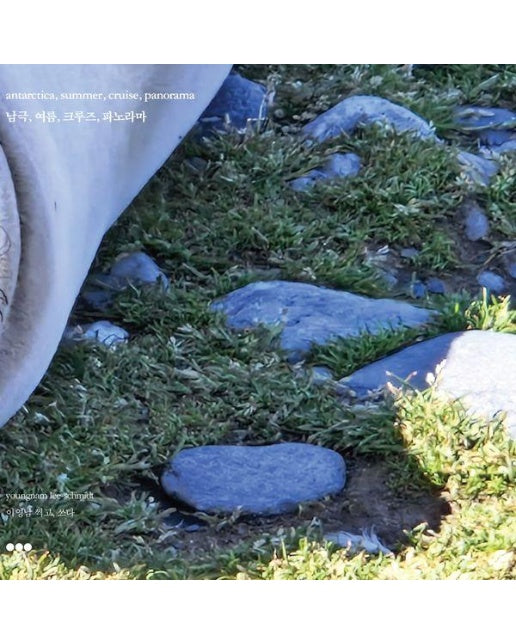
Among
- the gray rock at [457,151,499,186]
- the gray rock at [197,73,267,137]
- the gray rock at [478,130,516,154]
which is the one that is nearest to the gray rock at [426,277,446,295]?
the gray rock at [457,151,499,186]

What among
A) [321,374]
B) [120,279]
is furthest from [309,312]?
[120,279]

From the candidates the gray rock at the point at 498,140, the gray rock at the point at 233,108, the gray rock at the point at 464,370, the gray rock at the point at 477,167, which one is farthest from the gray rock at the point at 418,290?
the gray rock at the point at 233,108

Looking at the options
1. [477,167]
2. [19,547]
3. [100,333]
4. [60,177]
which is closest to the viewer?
[19,547]

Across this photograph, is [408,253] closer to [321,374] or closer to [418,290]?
[418,290]

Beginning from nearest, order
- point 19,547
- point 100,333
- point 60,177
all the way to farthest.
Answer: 1. point 19,547
2. point 60,177
3. point 100,333

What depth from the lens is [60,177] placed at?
124 inches

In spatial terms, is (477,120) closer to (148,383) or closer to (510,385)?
(510,385)

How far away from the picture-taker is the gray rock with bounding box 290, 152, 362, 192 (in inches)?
134

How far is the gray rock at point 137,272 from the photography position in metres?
3.32

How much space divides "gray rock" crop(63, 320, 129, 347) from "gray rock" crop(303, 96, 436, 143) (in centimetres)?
82

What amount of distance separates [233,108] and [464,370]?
1053mm

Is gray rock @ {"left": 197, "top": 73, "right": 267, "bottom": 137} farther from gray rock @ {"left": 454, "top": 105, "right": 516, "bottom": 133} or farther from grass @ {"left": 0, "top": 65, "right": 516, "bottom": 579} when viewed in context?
gray rock @ {"left": 454, "top": 105, "right": 516, "bottom": 133}

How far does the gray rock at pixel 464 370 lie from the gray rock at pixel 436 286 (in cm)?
13
